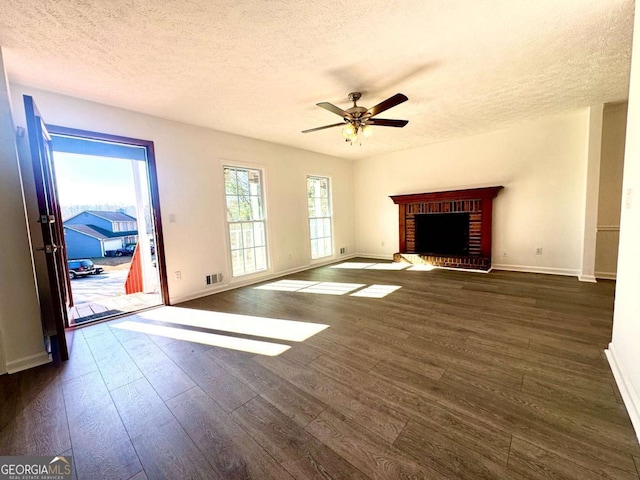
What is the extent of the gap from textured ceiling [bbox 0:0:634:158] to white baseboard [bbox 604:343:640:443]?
101 inches

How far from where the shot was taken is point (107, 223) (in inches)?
302

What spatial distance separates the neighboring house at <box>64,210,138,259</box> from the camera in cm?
704

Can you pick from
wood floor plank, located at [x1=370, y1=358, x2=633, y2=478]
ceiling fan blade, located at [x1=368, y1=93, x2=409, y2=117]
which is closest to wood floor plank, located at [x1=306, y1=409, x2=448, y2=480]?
wood floor plank, located at [x1=370, y1=358, x2=633, y2=478]

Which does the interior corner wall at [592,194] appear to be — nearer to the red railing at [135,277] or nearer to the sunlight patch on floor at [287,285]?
the sunlight patch on floor at [287,285]

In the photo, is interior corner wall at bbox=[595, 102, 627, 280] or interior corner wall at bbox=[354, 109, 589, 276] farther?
interior corner wall at bbox=[354, 109, 589, 276]

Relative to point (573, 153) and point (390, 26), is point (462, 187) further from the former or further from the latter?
point (390, 26)

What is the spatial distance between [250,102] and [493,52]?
263 centimetres

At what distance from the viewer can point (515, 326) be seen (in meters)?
2.61

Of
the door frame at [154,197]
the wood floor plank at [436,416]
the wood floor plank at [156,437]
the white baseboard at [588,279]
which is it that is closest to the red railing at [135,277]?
the door frame at [154,197]

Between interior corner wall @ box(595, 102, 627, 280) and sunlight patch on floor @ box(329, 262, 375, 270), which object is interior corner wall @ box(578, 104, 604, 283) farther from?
sunlight patch on floor @ box(329, 262, 375, 270)

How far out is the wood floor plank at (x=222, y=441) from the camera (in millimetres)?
1218

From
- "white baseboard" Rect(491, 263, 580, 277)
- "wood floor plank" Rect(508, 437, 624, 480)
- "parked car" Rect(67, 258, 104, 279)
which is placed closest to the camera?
"wood floor plank" Rect(508, 437, 624, 480)

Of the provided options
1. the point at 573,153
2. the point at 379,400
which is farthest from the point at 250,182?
the point at 573,153

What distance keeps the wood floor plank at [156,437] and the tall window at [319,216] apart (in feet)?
14.7
